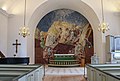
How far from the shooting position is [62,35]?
18.9 metres

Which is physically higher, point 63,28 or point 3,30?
point 63,28

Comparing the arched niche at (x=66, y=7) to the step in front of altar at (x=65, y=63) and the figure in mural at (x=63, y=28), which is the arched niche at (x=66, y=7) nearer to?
the figure in mural at (x=63, y=28)

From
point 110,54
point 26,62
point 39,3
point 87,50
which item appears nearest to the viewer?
point 26,62

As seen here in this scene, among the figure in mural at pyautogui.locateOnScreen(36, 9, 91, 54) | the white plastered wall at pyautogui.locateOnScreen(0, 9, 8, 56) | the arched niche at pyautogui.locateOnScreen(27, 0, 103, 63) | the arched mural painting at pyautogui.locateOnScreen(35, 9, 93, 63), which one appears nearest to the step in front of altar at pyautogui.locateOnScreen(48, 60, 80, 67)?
the arched mural painting at pyautogui.locateOnScreen(35, 9, 93, 63)

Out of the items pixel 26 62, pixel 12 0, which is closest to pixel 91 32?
pixel 12 0

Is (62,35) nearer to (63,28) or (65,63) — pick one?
(63,28)

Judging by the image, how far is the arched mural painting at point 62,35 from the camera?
1866 centimetres

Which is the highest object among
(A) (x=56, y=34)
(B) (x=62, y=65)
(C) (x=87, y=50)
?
(A) (x=56, y=34)

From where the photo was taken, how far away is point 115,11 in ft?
51.1

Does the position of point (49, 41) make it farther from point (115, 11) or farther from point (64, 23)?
point (115, 11)

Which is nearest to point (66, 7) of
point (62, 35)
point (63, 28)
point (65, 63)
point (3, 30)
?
point (63, 28)

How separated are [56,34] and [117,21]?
560 cm

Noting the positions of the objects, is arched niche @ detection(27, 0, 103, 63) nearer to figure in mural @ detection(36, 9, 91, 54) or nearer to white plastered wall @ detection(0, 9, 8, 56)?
figure in mural @ detection(36, 9, 91, 54)

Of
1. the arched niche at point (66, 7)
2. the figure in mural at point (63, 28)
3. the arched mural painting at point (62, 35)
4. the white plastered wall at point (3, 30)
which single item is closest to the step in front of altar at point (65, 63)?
the arched mural painting at point (62, 35)
